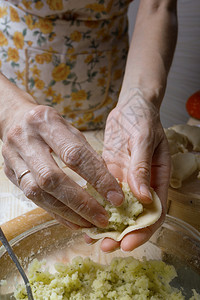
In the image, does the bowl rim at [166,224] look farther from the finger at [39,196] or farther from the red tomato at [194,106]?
the red tomato at [194,106]

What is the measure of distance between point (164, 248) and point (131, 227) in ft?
0.63

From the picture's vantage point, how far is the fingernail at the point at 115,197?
2.01 ft

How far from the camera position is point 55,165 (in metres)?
0.58

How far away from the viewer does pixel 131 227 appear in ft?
2.07

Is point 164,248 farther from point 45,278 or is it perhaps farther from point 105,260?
point 45,278

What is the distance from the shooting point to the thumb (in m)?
0.64

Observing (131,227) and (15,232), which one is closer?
(131,227)

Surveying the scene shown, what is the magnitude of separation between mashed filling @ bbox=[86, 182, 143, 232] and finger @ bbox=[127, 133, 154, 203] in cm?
2

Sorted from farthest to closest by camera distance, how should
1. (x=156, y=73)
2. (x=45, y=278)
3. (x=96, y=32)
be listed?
(x=96, y=32)
(x=156, y=73)
(x=45, y=278)

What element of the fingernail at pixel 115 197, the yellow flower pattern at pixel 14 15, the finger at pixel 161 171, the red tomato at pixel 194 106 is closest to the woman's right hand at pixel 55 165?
the fingernail at pixel 115 197

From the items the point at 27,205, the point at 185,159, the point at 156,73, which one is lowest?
the point at 27,205

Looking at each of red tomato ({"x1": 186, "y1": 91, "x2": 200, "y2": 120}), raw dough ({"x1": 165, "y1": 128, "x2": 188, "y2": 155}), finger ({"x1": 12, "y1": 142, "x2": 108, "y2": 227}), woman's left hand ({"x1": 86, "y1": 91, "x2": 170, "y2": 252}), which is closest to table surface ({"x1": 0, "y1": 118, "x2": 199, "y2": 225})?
woman's left hand ({"x1": 86, "y1": 91, "x2": 170, "y2": 252})

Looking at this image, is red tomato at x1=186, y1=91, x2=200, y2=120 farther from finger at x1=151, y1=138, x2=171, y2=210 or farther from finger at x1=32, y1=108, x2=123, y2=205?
finger at x1=32, y1=108, x2=123, y2=205

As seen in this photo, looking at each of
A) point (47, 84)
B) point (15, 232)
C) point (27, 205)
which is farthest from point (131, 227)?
point (47, 84)
